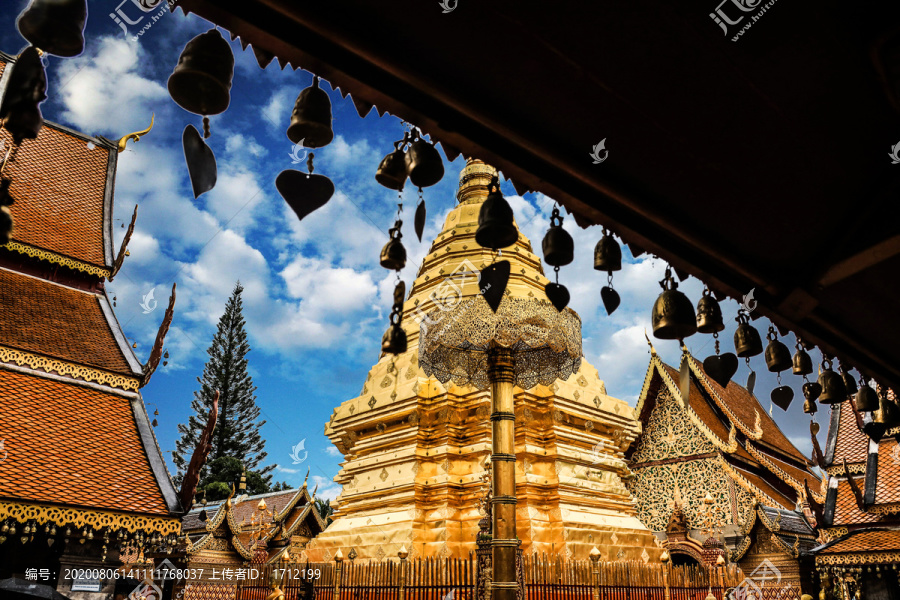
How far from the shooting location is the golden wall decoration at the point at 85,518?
5062 mm

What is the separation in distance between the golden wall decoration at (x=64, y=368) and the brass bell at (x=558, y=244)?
20.3 ft

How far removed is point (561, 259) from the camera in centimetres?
247

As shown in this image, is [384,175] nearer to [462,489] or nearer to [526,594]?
[526,594]

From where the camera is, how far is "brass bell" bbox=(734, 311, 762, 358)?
356 cm

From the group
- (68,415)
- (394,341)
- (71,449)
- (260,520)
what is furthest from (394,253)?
(260,520)

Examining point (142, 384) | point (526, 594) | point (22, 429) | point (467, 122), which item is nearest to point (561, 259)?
point (467, 122)

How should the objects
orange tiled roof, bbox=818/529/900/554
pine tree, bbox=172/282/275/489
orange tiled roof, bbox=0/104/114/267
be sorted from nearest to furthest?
orange tiled roof, bbox=818/529/900/554
orange tiled roof, bbox=0/104/114/267
pine tree, bbox=172/282/275/489

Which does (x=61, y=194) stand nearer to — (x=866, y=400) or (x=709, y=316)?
(x=709, y=316)

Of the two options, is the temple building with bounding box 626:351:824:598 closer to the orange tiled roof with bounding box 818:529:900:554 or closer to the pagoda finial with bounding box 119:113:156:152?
the orange tiled roof with bounding box 818:529:900:554

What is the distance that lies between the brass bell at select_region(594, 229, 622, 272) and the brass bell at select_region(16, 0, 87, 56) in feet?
6.65

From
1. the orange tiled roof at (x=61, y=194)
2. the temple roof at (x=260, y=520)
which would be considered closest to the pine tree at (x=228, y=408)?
the temple roof at (x=260, y=520)

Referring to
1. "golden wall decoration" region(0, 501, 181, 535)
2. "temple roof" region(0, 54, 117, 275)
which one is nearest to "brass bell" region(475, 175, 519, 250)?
"golden wall decoration" region(0, 501, 181, 535)

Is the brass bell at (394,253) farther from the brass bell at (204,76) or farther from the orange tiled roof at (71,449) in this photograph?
the orange tiled roof at (71,449)

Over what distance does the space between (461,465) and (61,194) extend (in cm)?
715
